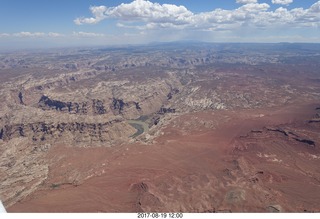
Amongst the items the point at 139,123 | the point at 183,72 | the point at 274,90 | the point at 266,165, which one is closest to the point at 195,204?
the point at 266,165

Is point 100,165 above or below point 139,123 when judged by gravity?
above

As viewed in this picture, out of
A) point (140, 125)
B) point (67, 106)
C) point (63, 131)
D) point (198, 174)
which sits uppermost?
point (198, 174)

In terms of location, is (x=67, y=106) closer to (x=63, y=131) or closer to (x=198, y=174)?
(x=63, y=131)

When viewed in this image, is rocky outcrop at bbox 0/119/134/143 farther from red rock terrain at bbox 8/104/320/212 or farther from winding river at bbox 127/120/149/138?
winding river at bbox 127/120/149/138

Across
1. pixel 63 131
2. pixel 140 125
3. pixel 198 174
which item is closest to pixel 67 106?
pixel 140 125

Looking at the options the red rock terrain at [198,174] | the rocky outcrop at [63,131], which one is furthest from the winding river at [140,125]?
the red rock terrain at [198,174]

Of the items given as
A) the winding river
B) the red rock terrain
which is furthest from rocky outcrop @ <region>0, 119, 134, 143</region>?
the winding river

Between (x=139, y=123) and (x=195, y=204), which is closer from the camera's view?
(x=195, y=204)

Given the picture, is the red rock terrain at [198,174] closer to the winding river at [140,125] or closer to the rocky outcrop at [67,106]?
the winding river at [140,125]

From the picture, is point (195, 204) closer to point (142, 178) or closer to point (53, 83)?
point (142, 178)

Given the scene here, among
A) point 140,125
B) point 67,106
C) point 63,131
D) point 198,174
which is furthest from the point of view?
point 67,106

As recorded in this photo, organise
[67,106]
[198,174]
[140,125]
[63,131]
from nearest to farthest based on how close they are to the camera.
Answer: [198,174] → [63,131] → [140,125] → [67,106]
